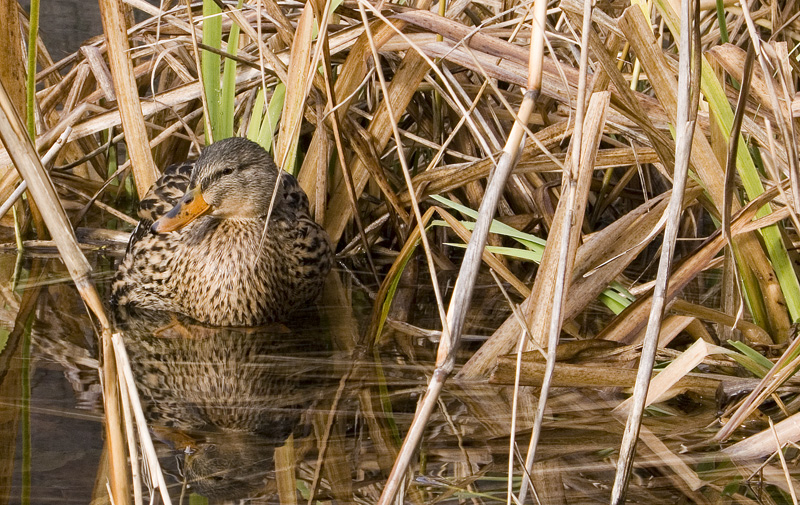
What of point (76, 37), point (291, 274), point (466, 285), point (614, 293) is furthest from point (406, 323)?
point (76, 37)

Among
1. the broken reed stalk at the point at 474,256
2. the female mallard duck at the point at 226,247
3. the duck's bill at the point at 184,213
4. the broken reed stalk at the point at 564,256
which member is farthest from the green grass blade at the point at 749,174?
the duck's bill at the point at 184,213

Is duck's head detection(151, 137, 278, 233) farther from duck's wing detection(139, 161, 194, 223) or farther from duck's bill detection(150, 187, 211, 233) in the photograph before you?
duck's wing detection(139, 161, 194, 223)

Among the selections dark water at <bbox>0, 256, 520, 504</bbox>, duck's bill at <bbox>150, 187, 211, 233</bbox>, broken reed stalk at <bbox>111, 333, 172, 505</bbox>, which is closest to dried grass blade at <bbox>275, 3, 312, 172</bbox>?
duck's bill at <bbox>150, 187, 211, 233</bbox>

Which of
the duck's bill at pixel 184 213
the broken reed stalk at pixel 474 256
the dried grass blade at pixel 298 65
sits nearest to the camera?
the broken reed stalk at pixel 474 256

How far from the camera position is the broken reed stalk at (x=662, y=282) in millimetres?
1487

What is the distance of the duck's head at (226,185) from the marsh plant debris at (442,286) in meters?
0.22

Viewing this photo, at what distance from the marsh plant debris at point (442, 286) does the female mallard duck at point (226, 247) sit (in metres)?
0.09

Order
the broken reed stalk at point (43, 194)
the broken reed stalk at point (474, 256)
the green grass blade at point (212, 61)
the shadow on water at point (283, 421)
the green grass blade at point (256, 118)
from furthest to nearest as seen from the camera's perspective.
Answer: the green grass blade at point (256, 118) < the green grass blade at point (212, 61) < the shadow on water at point (283, 421) < the broken reed stalk at point (474, 256) < the broken reed stalk at point (43, 194)

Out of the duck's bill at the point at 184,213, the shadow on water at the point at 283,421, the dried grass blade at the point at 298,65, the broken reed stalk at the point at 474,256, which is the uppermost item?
the dried grass blade at the point at 298,65

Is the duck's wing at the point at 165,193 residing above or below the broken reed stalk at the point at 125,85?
below

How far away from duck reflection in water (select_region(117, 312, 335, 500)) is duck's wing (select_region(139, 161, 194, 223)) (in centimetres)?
36

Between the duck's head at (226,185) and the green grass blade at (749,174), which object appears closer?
the green grass blade at (749,174)

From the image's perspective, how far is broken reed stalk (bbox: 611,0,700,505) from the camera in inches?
58.6

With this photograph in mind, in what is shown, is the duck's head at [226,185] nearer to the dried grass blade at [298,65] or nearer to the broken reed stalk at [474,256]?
the dried grass blade at [298,65]
